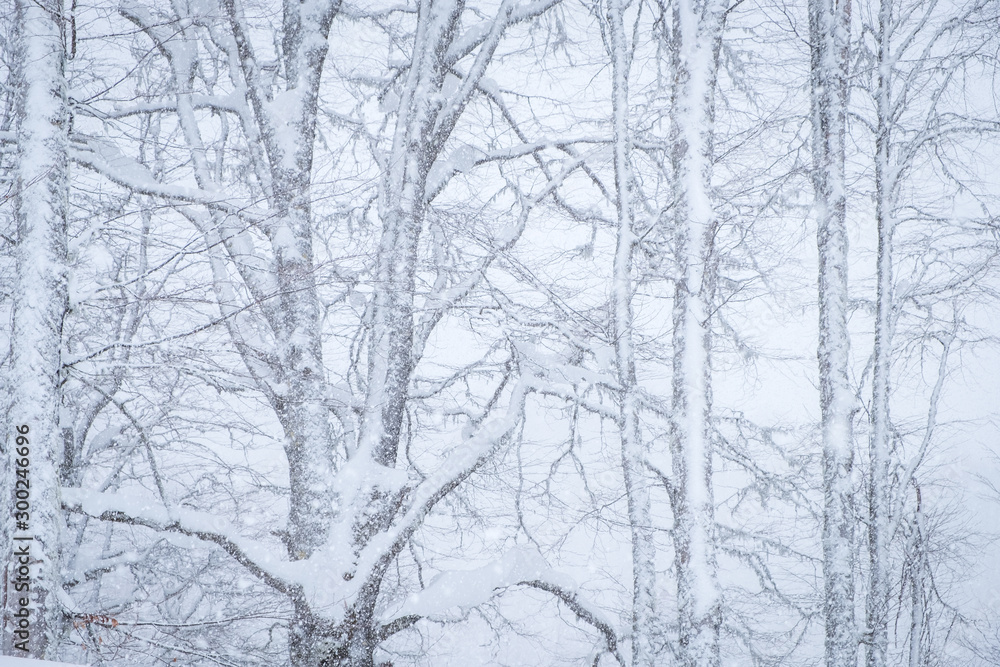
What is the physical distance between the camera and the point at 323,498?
428 cm

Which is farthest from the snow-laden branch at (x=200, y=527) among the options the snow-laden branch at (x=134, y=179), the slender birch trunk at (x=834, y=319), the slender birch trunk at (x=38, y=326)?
the slender birch trunk at (x=834, y=319)

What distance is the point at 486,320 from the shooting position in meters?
5.21

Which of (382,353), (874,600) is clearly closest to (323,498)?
(382,353)

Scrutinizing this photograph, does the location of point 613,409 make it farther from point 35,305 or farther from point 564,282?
point 35,305

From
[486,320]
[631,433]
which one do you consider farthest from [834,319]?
[486,320]

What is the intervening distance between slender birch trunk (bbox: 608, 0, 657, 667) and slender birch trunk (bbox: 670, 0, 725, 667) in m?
0.94

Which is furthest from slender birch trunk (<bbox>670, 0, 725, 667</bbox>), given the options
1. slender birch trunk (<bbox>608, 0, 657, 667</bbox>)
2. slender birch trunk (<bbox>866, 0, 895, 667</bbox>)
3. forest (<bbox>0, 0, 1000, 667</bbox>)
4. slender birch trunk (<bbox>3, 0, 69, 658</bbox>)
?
slender birch trunk (<bbox>3, 0, 69, 658</bbox>)

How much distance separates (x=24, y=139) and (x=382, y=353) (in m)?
2.40

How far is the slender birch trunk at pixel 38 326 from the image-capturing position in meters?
3.10

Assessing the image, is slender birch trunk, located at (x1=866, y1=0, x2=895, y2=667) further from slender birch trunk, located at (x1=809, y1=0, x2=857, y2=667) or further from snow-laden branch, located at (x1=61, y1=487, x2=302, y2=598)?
snow-laden branch, located at (x1=61, y1=487, x2=302, y2=598)

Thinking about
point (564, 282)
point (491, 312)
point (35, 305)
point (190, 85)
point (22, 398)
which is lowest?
point (22, 398)

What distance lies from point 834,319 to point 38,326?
187 inches

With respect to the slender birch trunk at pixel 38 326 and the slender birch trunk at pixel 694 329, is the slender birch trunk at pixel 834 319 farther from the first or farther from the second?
the slender birch trunk at pixel 38 326

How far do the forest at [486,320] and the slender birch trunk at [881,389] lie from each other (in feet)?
0.15
